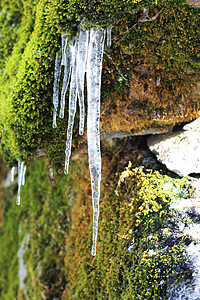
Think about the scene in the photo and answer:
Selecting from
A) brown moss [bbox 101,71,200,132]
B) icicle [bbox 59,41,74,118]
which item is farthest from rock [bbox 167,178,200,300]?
icicle [bbox 59,41,74,118]

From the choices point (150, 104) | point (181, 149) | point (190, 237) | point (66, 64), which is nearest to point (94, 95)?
point (66, 64)

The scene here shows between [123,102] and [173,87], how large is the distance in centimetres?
59

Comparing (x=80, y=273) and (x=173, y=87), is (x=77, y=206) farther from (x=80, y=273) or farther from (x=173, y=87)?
(x=173, y=87)

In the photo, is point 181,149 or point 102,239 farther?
point 102,239

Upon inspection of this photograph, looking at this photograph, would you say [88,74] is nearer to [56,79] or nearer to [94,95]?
[94,95]

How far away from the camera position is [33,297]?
17.1ft

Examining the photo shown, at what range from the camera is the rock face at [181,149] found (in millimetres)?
3074

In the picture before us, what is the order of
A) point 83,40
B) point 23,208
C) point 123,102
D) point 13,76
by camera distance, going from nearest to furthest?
1. point 83,40
2. point 123,102
3. point 13,76
4. point 23,208

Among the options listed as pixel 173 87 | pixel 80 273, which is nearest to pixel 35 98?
pixel 173 87

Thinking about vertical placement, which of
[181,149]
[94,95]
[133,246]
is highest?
[94,95]

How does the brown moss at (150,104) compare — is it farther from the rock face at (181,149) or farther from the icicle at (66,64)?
the icicle at (66,64)

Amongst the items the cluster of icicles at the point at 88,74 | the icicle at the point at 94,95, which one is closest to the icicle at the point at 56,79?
the cluster of icicles at the point at 88,74

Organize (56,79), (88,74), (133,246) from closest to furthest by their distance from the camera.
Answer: (88,74) → (56,79) → (133,246)

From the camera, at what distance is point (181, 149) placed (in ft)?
10.5
